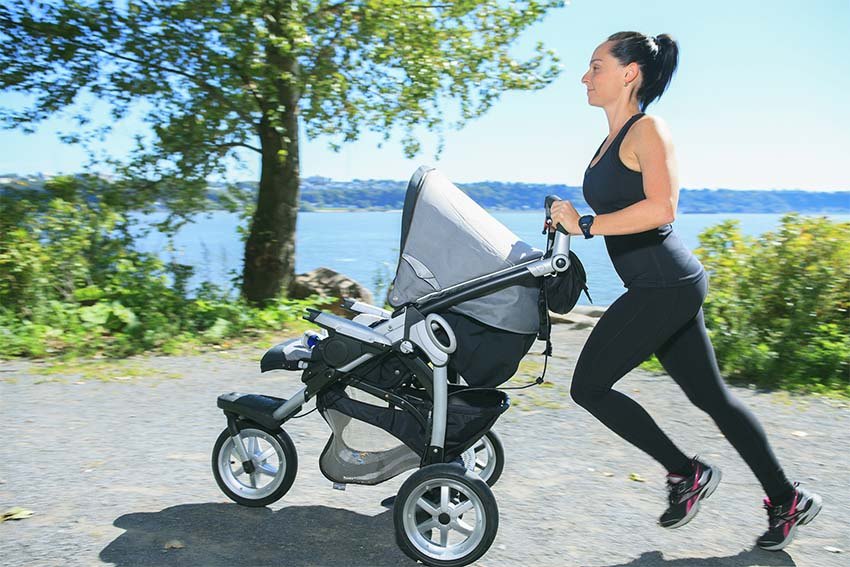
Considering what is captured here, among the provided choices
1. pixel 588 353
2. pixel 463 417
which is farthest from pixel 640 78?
pixel 463 417

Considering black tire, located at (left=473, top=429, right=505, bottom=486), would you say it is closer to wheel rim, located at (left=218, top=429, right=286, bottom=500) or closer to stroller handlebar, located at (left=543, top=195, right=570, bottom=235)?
wheel rim, located at (left=218, top=429, right=286, bottom=500)

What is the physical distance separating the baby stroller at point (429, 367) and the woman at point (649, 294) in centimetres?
26

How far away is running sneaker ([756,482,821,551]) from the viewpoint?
356 centimetres

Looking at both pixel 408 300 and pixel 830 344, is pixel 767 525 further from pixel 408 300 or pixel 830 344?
pixel 830 344

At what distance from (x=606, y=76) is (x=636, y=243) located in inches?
26.9

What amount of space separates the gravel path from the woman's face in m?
1.89

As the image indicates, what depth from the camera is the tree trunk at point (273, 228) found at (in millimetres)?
9641

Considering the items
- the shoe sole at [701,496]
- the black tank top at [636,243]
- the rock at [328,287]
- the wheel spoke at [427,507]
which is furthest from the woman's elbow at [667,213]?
the rock at [328,287]

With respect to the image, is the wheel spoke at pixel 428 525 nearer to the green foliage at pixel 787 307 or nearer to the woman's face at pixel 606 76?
the woman's face at pixel 606 76

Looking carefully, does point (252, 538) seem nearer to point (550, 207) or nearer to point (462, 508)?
point (462, 508)

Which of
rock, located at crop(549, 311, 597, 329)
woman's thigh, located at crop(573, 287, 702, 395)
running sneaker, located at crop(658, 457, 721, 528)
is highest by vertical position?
woman's thigh, located at crop(573, 287, 702, 395)

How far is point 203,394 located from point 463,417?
3063mm

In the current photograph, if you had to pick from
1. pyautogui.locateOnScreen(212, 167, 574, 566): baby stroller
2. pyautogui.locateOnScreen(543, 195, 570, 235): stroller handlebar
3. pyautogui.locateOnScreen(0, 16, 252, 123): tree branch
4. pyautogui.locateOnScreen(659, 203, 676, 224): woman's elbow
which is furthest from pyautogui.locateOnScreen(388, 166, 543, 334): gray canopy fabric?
pyautogui.locateOnScreen(0, 16, 252, 123): tree branch

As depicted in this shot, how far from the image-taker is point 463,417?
142 inches
